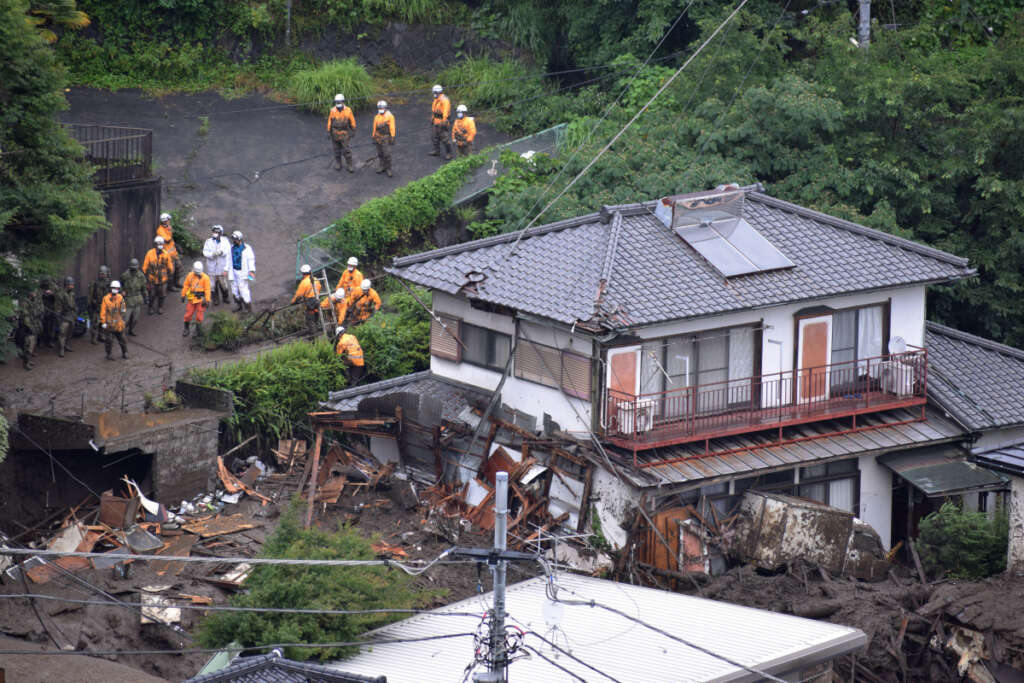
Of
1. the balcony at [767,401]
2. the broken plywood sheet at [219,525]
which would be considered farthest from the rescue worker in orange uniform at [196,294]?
the balcony at [767,401]

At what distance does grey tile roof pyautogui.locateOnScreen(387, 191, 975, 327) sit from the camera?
27297mm

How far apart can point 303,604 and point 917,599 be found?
9.72 meters

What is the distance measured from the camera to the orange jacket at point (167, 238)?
114 feet

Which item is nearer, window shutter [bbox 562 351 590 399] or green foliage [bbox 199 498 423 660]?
green foliage [bbox 199 498 423 660]

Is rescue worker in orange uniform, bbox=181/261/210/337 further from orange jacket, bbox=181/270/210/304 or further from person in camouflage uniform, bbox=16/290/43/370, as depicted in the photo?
person in camouflage uniform, bbox=16/290/43/370

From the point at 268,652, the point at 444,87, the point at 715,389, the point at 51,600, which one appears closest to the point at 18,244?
the point at 51,600

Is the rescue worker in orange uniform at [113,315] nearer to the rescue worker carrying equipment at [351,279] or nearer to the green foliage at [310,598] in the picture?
the rescue worker carrying equipment at [351,279]

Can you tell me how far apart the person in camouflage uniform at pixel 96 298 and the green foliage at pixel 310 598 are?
38.9 ft

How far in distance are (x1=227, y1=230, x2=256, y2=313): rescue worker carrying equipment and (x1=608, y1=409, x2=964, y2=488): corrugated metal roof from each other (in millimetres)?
11256

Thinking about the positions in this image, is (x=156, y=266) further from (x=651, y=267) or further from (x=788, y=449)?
(x=788, y=449)

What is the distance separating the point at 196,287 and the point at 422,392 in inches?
253

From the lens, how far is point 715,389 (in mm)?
28000

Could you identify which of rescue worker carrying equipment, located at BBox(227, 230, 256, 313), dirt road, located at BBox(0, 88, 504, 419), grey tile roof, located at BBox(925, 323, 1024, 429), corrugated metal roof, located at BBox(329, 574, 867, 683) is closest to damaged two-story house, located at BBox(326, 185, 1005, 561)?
grey tile roof, located at BBox(925, 323, 1024, 429)

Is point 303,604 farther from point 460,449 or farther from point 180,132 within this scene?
point 180,132
